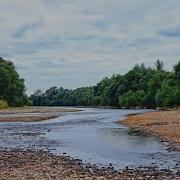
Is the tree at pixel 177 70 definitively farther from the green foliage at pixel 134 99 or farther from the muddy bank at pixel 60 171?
the muddy bank at pixel 60 171

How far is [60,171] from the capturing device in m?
20.8

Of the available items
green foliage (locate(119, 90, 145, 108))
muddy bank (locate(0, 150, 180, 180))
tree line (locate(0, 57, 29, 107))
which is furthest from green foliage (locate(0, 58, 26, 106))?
muddy bank (locate(0, 150, 180, 180))

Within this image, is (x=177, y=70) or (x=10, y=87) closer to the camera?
(x=177, y=70)

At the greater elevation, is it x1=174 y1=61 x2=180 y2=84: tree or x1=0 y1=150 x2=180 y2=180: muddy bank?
x1=174 y1=61 x2=180 y2=84: tree

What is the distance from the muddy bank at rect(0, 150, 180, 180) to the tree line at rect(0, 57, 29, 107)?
13934cm

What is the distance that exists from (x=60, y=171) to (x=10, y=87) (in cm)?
15204

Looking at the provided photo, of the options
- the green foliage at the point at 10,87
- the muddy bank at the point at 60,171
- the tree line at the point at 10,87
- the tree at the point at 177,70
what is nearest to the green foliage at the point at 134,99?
the tree at the point at 177,70

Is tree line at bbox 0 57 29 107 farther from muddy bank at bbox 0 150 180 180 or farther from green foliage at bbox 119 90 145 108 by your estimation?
muddy bank at bbox 0 150 180 180

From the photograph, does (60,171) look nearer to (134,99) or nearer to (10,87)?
(10,87)

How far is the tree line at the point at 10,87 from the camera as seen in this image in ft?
550

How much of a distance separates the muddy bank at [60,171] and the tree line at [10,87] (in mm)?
139340

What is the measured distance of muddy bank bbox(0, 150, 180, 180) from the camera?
19.1 meters

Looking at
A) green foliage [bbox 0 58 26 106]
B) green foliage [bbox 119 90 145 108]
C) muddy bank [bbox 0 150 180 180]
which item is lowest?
muddy bank [bbox 0 150 180 180]

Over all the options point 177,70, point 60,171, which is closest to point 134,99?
point 177,70
